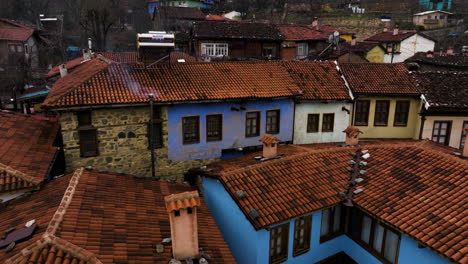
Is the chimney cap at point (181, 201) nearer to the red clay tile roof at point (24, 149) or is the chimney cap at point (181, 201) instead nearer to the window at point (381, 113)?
the red clay tile roof at point (24, 149)

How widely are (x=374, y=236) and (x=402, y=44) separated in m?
37.1

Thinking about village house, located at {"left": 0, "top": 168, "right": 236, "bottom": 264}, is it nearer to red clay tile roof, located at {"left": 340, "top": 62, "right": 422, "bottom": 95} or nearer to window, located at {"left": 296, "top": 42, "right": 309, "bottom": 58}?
red clay tile roof, located at {"left": 340, "top": 62, "right": 422, "bottom": 95}

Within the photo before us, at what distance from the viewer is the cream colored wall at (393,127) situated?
18.7 meters

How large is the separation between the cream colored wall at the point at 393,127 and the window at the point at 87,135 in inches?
508

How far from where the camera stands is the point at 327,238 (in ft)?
36.4

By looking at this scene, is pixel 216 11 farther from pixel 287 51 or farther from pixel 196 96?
pixel 196 96

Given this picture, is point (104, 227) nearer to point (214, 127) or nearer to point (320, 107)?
point (214, 127)

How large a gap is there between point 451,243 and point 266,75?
36.5ft

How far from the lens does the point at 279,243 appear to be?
1019 cm

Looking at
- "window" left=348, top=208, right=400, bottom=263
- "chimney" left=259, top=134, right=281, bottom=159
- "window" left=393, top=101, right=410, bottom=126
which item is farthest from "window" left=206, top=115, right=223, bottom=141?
"window" left=393, top=101, right=410, bottom=126

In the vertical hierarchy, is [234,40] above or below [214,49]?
above

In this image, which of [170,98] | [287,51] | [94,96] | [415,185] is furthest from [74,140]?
[287,51]

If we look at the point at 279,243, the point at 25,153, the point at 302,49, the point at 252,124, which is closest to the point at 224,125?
the point at 252,124

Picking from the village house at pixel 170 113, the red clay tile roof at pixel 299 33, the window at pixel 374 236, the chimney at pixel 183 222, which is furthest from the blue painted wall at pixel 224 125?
the red clay tile roof at pixel 299 33
